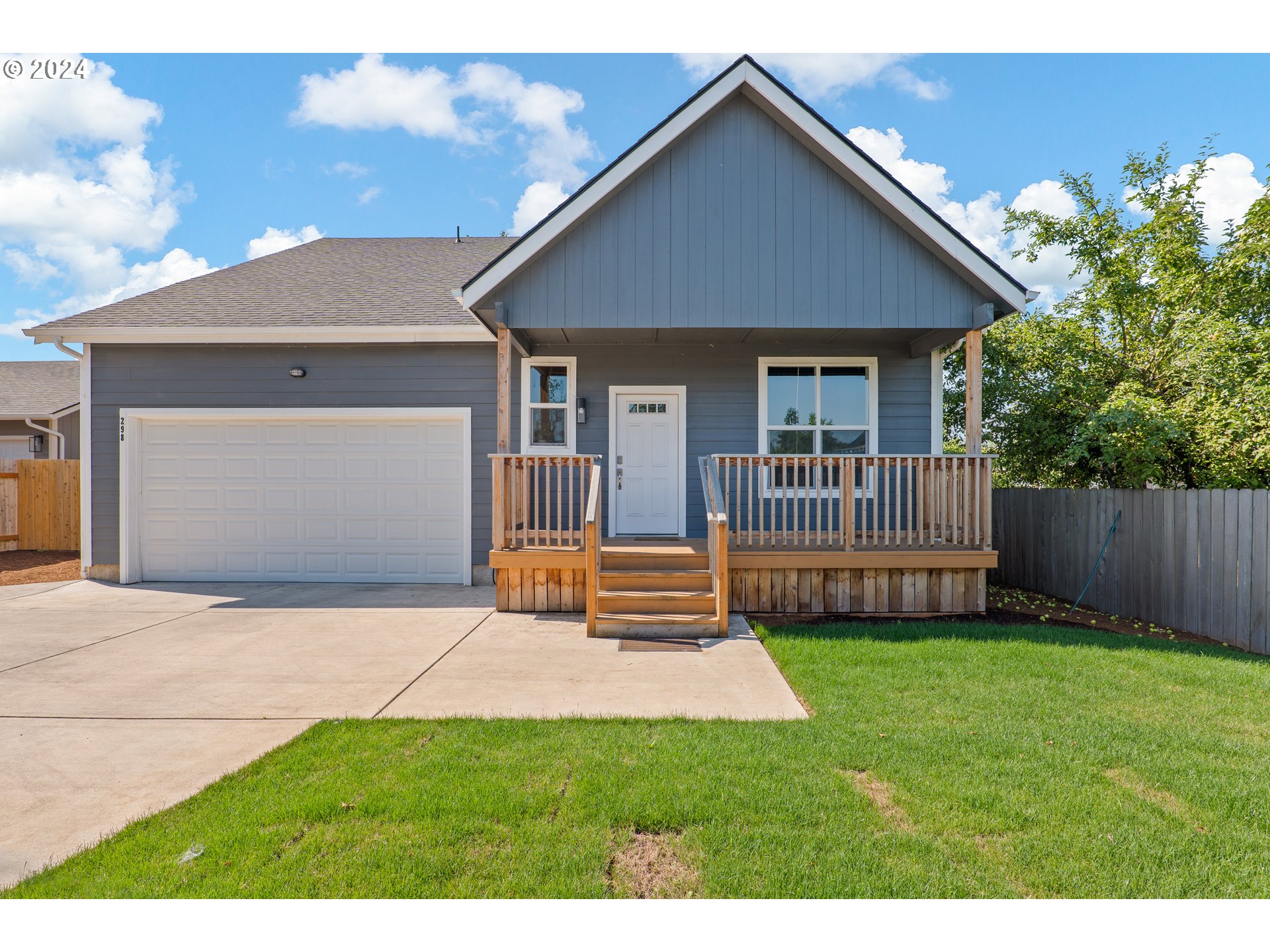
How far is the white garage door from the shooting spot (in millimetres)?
9344

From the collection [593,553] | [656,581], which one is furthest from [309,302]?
[656,581]

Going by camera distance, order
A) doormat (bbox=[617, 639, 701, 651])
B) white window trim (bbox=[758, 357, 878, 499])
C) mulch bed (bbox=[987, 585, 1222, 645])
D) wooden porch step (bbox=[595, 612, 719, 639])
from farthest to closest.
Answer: white window trim (bbox=[758, 357, 878, 499]), mulch bed (bbox=[987, 585, 1222, 645]), wooden porch step (bbox=[595, 612, 719, 639]), doormat (bbox=[617, 639, 701, 651])

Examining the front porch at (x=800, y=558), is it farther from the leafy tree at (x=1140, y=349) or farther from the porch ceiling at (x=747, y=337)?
the leafy tree at (x=1140, y=349)

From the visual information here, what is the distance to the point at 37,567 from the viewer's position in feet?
35.7

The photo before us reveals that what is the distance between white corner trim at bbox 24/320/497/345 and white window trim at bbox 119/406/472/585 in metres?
0.93

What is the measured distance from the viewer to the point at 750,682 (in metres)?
4.82

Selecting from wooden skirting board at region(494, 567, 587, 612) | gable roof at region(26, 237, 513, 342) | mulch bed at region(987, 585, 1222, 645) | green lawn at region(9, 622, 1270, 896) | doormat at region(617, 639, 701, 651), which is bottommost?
mulch bed at region(987, 585, 1222, 645)

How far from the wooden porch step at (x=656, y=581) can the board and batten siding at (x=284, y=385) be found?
10.1ft

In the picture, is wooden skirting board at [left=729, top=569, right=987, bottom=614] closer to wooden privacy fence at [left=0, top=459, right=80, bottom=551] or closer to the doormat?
the doormat

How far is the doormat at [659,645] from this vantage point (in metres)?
5.79

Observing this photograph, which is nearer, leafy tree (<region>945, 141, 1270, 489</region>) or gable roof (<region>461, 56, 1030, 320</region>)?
gable roof (<region>461, 56, 1030, 320</region>)

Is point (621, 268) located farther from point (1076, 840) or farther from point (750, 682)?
point (1076, 840)

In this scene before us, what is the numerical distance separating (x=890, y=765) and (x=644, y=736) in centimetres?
131

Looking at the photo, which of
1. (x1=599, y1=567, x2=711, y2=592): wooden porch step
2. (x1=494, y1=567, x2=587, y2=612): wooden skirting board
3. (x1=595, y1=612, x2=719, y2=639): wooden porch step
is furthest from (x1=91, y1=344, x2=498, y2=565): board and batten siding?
(x1=595, y1=612, x2=719, y2=639): wooden porch step
